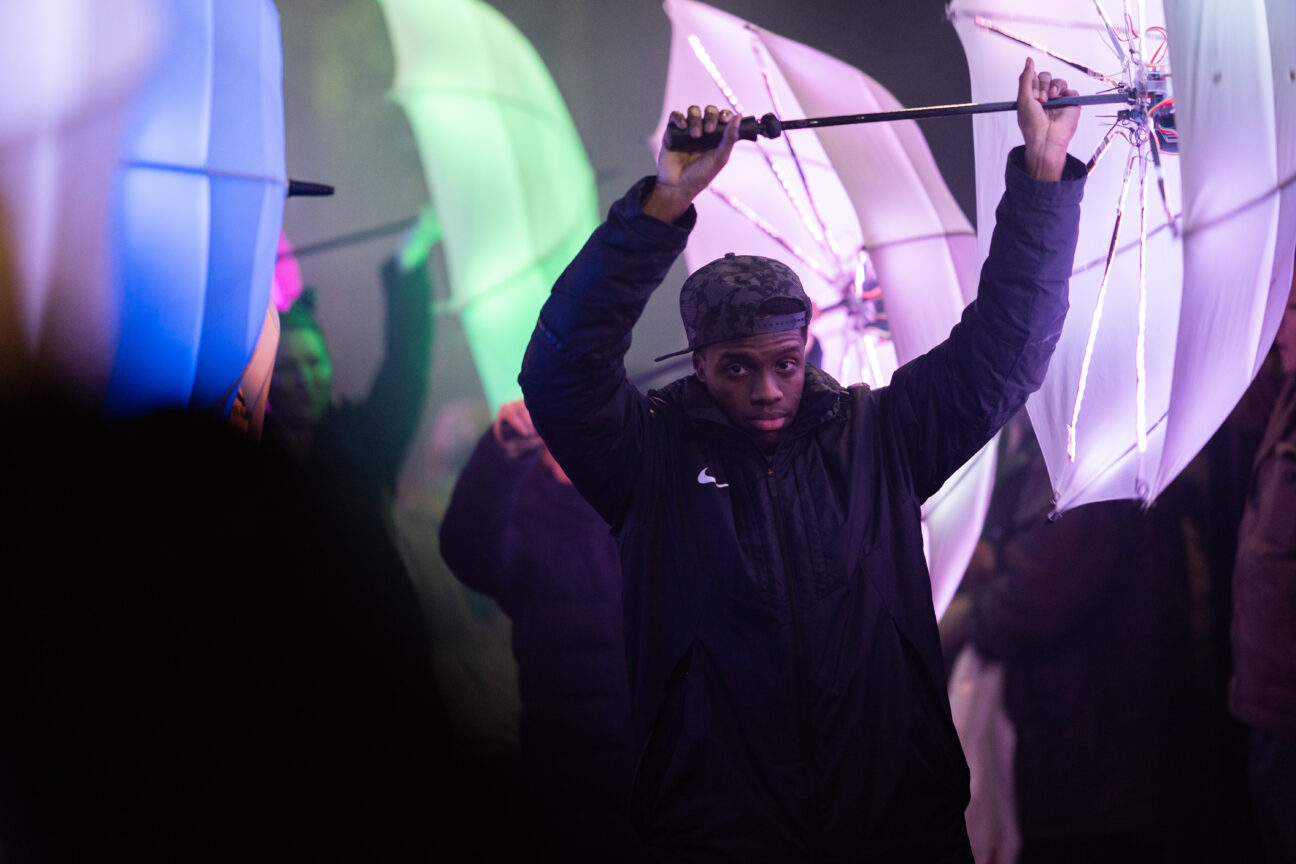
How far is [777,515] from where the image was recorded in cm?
142

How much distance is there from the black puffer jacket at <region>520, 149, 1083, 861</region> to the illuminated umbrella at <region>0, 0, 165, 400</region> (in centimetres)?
73

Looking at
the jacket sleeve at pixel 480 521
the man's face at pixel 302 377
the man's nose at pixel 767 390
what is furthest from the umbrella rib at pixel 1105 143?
the man's face at pixel 302 377

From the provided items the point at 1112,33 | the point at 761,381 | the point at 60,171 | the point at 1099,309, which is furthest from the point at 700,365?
the point at 1112,33

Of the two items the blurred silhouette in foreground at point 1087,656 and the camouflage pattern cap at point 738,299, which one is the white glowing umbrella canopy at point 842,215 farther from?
the camouflage pattern cap at point 738,299

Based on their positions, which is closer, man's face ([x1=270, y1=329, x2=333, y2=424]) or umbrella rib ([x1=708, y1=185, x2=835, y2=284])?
man's face ([x1=270, y1=329, x2=333, y2=424])

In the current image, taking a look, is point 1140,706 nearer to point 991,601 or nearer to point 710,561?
point 991,601

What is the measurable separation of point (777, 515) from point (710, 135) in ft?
1.98

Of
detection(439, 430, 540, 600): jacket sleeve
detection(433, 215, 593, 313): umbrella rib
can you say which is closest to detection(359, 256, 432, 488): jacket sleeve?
detection(433, 215, 593, 313): umbrella rib

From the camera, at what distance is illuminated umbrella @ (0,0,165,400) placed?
136cm

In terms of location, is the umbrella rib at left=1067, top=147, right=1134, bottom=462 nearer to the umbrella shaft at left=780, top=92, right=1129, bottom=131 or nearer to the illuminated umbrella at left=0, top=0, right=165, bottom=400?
the umbrella shaft at left=780, top=92, right=1129, bottom=131

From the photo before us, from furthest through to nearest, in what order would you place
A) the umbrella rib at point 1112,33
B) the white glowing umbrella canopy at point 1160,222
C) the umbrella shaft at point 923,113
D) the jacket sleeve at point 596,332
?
the umbrella rib at point 1112,33, the white glowing umbrella canopy at point 1160,222, the umbrella shaft at point 923,113, the jacket sleeve at point 596,332

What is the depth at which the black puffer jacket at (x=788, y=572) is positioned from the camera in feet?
4.39

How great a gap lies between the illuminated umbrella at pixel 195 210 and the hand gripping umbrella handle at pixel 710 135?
0.82 meters

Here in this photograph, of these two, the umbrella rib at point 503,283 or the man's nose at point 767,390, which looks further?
the umbrella rib at point 503,283
